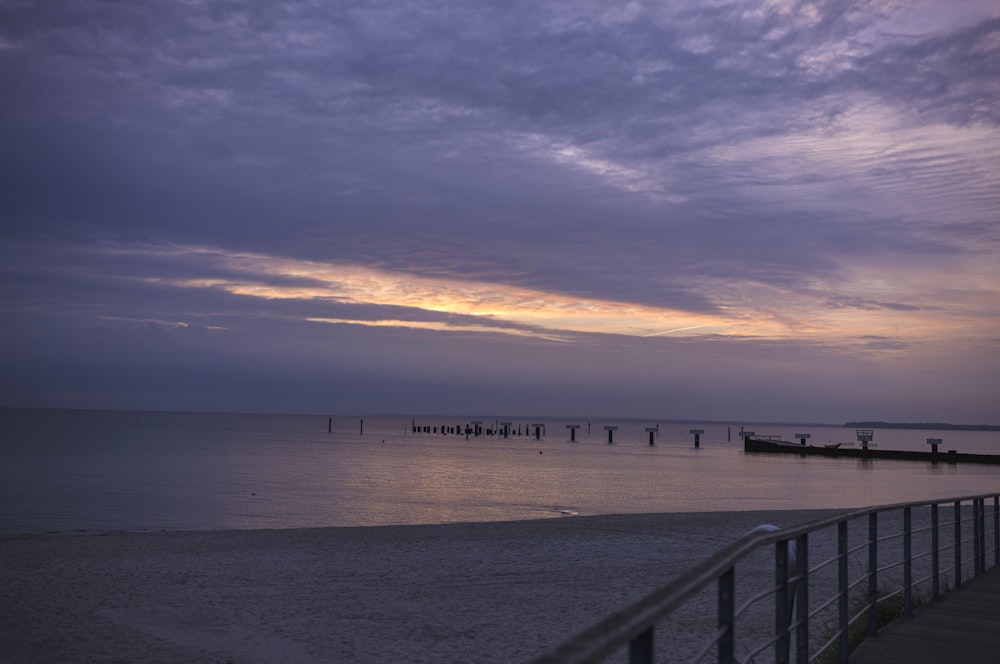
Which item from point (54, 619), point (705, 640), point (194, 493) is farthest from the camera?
point (194, 493)

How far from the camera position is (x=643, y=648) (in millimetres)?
2051

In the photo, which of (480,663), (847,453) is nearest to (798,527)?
(480,663)

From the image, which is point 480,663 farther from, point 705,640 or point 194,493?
point 194,493

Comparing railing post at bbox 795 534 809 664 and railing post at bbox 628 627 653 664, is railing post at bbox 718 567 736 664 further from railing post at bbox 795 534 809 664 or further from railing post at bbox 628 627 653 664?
railing post at bbox 795 534 809 664

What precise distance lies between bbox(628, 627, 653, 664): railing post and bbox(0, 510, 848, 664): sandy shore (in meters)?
6.83

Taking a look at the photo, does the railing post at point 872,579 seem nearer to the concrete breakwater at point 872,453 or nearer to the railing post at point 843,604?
the railing post at point 843,604

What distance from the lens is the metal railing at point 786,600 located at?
2000 mm

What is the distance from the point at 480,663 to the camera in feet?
27.4

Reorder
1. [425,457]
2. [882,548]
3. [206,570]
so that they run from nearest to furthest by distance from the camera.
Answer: [206,570] → [882,548] → [425,457]

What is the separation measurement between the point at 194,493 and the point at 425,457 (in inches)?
1231

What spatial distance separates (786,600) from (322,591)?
8873 mm

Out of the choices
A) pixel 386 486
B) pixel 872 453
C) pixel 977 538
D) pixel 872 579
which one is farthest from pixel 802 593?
pixel 872 453

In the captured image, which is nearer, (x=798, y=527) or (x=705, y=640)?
(x=798, y=527)

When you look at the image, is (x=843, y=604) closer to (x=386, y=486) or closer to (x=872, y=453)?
(x=386, y=486)
